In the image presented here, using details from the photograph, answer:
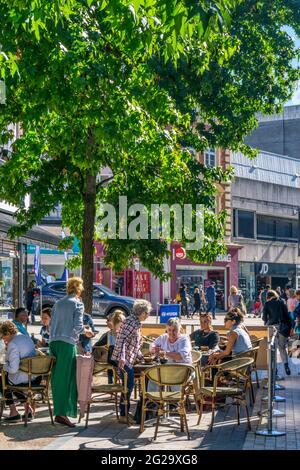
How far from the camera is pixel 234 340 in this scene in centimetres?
1211

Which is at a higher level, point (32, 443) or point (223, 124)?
point (223, 124)

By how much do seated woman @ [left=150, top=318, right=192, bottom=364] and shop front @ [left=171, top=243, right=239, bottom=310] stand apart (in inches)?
1291

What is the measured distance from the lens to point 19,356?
10.8 meters

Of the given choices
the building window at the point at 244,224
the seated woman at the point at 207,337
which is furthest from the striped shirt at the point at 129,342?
the building window at the point at 244,224

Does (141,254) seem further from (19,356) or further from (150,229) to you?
(19,356)

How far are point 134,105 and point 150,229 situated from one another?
505 cm

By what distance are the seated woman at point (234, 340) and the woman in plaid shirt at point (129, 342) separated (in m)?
1.65

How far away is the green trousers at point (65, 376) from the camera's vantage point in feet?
34.5

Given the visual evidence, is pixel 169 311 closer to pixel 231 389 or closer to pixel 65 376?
pixel 231 389

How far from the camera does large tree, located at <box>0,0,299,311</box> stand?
→ 9.02 meters

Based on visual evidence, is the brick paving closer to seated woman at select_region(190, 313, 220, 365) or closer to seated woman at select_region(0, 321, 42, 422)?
seated woman at select_region(0, 321, 42, 422)

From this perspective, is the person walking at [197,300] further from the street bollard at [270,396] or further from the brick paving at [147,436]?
the street bollard at [270,396]
